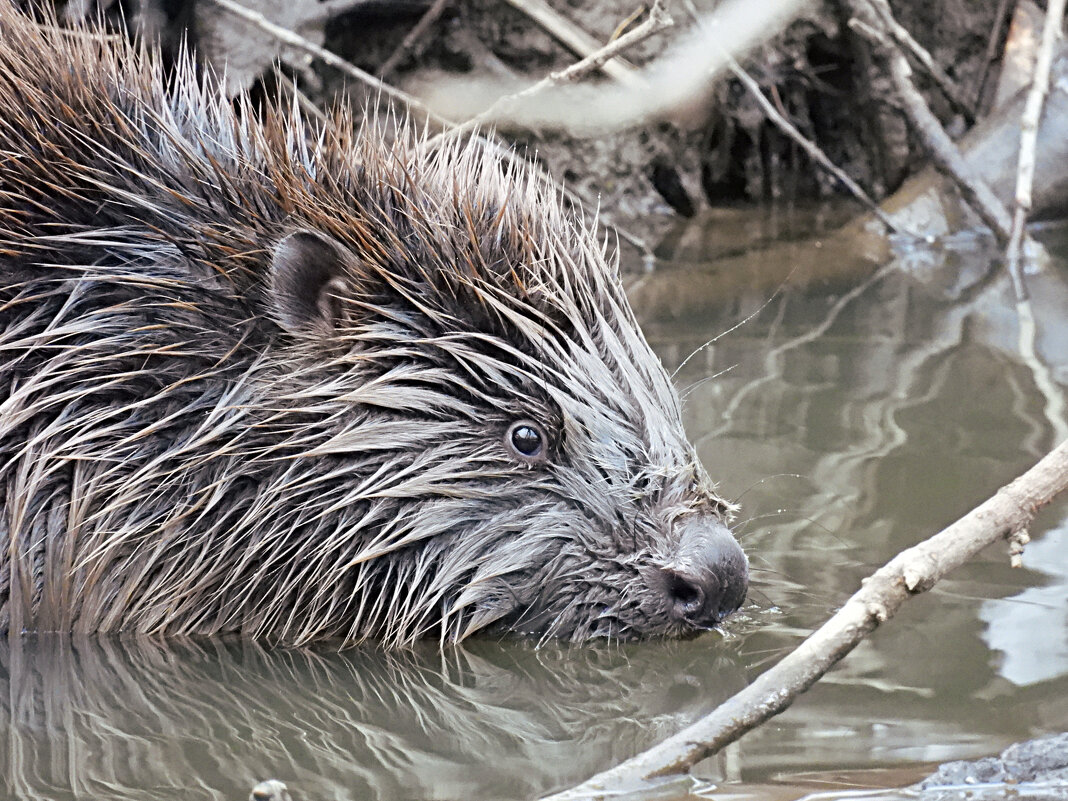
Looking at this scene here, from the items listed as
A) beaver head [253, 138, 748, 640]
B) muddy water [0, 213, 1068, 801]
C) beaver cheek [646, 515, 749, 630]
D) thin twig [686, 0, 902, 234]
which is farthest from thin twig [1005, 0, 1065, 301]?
beaver cheek [646, 515, 749, 630]

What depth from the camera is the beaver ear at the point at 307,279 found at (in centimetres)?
359

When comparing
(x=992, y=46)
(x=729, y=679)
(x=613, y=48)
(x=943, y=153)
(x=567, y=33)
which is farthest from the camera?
(x=992, y=46)

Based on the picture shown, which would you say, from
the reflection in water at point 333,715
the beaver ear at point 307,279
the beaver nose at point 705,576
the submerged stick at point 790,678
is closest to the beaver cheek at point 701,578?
the beaver nose at point 705,576

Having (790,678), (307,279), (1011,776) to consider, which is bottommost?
(1011,776)

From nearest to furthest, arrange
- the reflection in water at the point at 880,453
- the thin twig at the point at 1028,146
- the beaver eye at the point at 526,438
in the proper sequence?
the reflection in water at the point at 880,453 → the beaver eye at the point at 526,438 → the thin twig at the point at 1028,146

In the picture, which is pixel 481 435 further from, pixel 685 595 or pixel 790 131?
pixel 790 131

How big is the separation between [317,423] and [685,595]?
1.07 meters

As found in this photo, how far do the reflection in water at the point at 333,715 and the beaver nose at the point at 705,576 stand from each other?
14 centimetres

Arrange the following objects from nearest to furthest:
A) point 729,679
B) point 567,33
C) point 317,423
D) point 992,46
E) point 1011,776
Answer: point 1011,776 < point 729,679 < point 317,423 < point 567,33 < point 992,46

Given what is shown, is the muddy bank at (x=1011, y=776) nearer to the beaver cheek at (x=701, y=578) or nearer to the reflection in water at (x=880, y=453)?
the reflection in water at (x=880, y=453)

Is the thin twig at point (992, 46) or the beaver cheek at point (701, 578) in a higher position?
the thin twig at point (992, 46)

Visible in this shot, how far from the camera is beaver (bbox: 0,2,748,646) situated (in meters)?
3.51

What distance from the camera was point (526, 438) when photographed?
3576 millimetres

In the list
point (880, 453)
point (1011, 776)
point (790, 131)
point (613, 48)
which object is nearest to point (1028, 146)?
point (790, 131)
